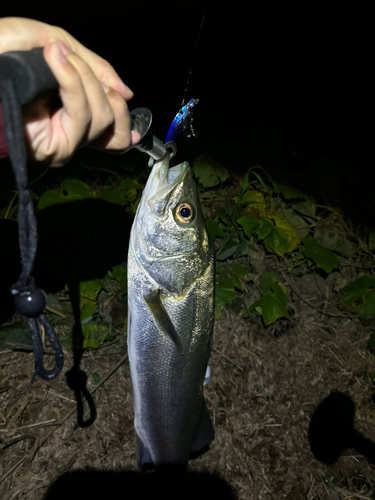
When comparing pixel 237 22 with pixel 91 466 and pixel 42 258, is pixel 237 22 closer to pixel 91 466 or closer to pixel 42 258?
pixel 42 258

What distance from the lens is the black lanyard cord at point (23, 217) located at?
92cm

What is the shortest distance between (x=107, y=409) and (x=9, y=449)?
0.84 metres

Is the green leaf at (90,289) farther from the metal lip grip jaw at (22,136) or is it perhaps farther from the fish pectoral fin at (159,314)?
the metal lip grip jaw at (22,136)

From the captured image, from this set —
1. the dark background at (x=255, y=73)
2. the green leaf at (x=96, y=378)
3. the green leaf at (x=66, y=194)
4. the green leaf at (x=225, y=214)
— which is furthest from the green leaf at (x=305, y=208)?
the green leaf at (x=96, y=378)

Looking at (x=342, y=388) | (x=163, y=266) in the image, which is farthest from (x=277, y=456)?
(x=163, y=266)

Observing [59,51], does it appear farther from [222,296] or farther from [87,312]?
[222,296]

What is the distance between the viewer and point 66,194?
10.5 feet

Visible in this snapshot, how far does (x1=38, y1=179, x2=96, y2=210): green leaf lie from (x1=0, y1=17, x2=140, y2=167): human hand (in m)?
1.81

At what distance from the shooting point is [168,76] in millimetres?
4004

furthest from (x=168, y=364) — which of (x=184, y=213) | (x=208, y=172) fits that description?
(x=208, y=172)

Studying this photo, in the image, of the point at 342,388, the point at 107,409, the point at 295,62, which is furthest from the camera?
the point at 295,62

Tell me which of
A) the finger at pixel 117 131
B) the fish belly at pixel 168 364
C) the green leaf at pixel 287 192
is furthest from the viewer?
the green leaf at pixel 287 192

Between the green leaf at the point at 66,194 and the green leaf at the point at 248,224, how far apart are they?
161 centimetres

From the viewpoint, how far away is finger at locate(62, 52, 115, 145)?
3.88 feet
